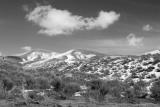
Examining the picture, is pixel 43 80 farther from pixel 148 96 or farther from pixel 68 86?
pixel 148 96

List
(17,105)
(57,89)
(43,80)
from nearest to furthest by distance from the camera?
(17,105), (57,89), (43,80)

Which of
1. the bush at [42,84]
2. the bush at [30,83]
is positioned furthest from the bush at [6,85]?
the bush at [42,84]

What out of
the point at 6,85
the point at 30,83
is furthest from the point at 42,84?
the point at 6,85

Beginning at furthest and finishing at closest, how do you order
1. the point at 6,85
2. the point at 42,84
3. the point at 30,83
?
the point at 30,83, the point at 42,84, the point at 6,85

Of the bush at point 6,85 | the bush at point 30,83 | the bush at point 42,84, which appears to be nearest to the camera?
the bush at point 6,85

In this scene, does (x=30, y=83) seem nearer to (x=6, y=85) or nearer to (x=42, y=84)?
(x=42, y=84)

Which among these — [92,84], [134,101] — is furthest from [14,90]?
[134,101]

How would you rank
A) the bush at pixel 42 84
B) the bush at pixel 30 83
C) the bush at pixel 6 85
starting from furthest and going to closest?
1. the bush at pixel 30 83
2. the bush at pixel 42 84
3. the bush at pixel 6 85

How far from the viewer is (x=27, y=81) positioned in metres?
69.9

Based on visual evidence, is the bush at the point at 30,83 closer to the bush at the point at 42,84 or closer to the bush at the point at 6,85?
the bush at the point at 42,84

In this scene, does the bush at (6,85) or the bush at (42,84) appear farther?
the bush at (42,84)

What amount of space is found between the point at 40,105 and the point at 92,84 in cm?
2406

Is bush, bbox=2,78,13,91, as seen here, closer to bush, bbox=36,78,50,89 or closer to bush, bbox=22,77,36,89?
bush, bbox=22,77,36,89

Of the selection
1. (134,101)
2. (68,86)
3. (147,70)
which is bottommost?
(134,101)
